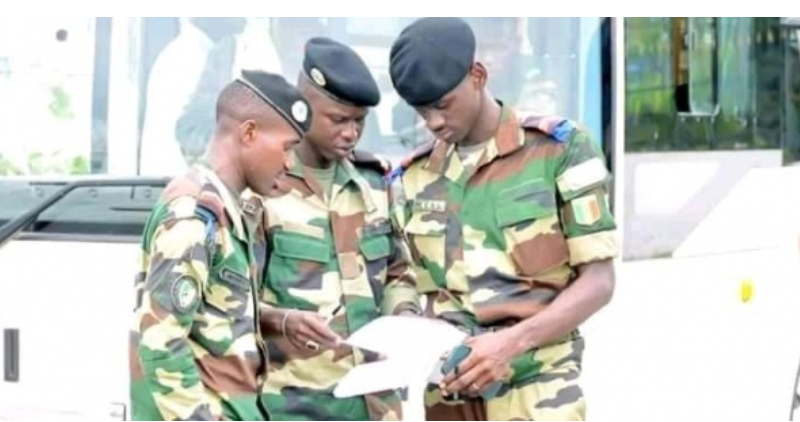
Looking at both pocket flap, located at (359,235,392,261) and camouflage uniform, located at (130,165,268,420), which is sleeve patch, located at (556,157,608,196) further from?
camouflage uniform, located at (130,165,268,420)

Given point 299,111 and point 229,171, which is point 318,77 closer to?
point 299,111

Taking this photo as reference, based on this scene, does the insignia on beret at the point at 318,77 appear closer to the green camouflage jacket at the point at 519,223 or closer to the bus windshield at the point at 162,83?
the green camouflage jacket at the point at 519,223

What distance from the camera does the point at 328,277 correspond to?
299 cm

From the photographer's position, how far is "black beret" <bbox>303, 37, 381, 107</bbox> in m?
2.93

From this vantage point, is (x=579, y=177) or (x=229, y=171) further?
(x=579, y=177)

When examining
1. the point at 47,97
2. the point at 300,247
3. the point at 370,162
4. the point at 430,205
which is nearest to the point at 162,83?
the point at 47,97

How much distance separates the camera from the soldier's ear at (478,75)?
2.83 meters

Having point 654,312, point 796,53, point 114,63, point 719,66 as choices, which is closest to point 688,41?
point 719,66

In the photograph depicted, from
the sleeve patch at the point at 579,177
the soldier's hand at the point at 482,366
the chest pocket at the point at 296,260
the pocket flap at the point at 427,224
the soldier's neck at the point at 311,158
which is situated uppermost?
the soldier's neck at the point at 311,158

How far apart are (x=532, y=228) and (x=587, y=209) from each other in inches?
4.8

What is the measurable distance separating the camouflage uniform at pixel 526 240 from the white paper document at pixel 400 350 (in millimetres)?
81

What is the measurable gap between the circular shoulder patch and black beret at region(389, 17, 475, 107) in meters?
0.66

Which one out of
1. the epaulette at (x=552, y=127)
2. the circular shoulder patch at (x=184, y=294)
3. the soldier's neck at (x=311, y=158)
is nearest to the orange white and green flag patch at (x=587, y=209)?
the epaulette at (x=552, y=127)

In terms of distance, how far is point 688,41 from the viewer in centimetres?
406
